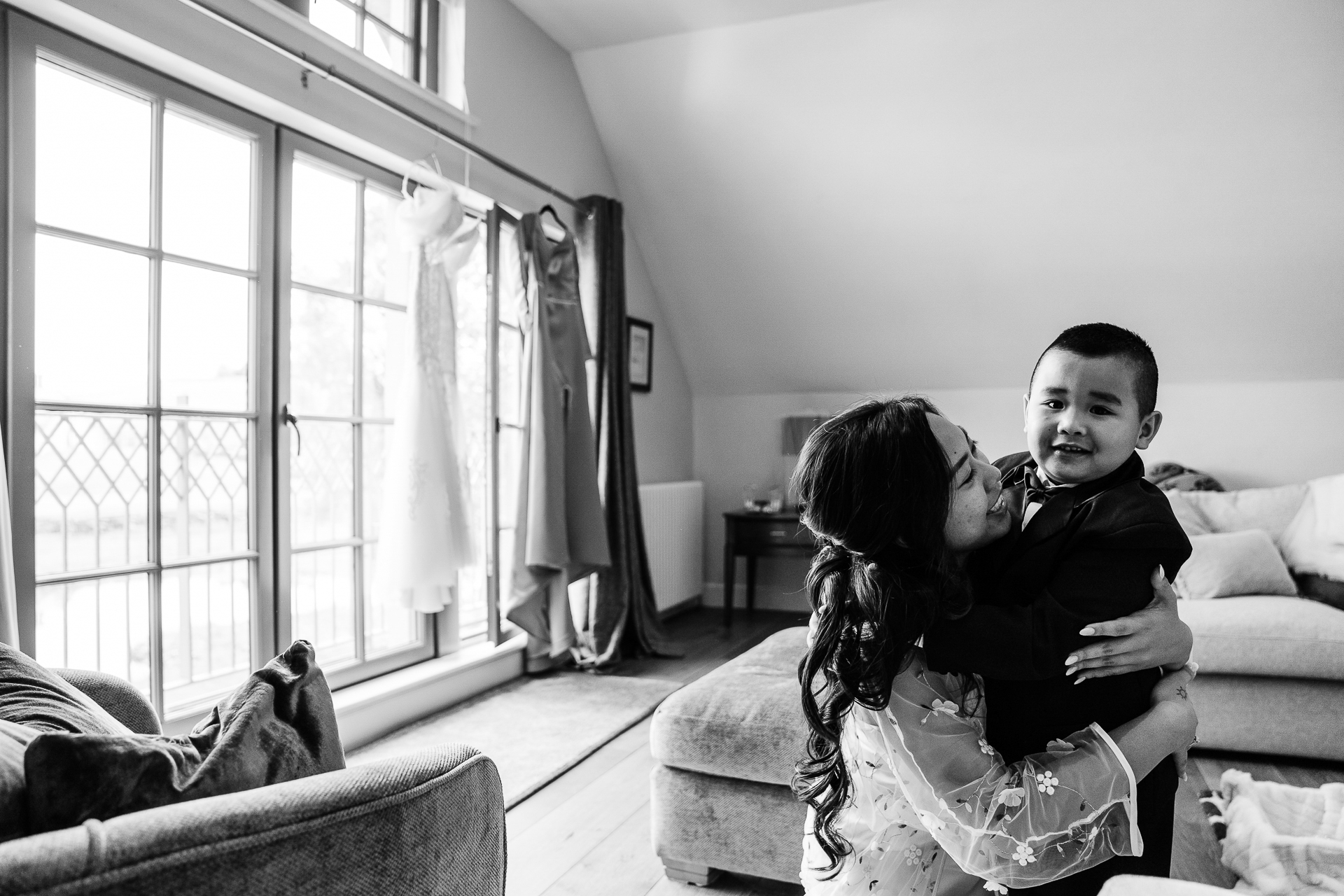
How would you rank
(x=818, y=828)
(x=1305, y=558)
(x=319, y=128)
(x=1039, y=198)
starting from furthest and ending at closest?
(x=1039, y=198), (x=1305, y=558), (x=319, y=128), (x=818, y=828)

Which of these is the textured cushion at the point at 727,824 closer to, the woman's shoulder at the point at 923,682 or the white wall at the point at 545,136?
the woman's shoulder at the point at 923,682

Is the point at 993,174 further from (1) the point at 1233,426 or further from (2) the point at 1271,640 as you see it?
(2) the point at 1271,640

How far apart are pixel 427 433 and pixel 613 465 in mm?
1187

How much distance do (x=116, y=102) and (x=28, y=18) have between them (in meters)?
0.27

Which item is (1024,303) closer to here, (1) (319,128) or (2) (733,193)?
(2) (733,193)

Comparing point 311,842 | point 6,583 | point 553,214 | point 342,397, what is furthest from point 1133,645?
point 553,214

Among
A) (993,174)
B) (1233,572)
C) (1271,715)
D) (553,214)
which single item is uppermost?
(993,174)

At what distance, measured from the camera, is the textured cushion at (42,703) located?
0.96 meters

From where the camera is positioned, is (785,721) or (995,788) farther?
(785,721)

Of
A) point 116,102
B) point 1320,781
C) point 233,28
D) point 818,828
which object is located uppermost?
point 233,28

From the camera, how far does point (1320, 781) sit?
2.56 meters

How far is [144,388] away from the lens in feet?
7.60

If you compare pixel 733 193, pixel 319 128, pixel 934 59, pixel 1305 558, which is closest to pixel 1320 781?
pixel 1305 558

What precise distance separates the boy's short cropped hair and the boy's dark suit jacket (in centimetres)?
9
